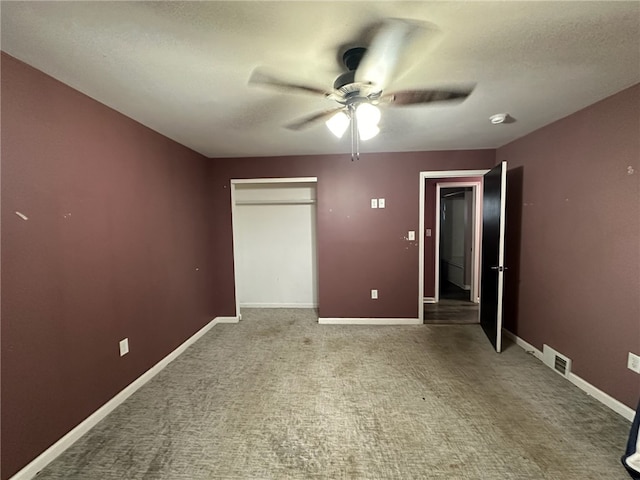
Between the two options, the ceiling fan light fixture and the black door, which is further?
the black door

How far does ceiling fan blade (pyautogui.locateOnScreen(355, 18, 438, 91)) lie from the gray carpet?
2.16 meters

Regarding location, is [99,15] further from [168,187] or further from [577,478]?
[577,478]

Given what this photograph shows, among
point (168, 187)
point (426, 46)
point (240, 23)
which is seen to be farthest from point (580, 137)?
point (168, 187)

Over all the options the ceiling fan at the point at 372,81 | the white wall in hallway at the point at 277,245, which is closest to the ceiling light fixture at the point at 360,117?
the ceiling fan at the point at 372,81

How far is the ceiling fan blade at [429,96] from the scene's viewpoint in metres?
1.82

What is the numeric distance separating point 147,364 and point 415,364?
8.32 ft

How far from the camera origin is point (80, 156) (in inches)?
72.1

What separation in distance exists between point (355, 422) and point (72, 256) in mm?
2218

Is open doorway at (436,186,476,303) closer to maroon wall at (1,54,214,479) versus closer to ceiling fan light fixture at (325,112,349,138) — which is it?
ceiling fan light fixture at (325,112,349,138)

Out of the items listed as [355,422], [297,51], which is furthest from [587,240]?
[297,51]

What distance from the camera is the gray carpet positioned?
5.08 ft

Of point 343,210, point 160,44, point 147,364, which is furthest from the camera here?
point 343,210

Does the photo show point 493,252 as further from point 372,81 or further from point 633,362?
point 372,81

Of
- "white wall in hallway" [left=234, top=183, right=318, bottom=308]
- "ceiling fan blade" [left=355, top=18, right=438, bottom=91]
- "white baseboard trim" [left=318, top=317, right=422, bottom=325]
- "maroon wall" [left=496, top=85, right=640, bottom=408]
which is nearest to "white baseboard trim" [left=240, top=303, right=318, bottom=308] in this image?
"white wall in hallway" [left=234, top=183, right=318, bottom=308]
